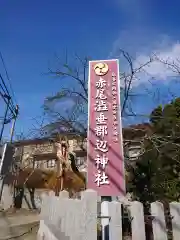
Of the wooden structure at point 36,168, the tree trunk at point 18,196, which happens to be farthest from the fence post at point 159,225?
the tree trunk at point 18,196

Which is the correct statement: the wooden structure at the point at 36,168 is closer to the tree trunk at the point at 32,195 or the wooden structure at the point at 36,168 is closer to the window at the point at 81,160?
the tree trunk at the point at 32,195

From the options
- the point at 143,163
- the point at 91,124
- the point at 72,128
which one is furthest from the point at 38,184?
the point at 91,124

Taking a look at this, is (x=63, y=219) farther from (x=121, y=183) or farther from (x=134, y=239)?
(x=121, y=183)

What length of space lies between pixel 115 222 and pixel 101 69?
466 cm

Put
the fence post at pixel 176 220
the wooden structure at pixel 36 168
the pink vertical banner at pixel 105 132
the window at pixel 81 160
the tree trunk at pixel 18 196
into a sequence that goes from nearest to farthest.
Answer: the fence post at pixel 176 220 < the pink vertical banner at pixel 105 132 < the wooden structure at pixel 36 168 < the window at pixel 81 160 < the tree trunk at pixel 18 196

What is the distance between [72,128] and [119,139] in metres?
4.22

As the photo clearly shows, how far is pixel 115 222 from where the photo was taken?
3.05 m

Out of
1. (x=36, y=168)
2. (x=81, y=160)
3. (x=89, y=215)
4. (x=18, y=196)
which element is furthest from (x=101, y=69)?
(x=18, y=196)

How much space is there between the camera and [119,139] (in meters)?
5.62

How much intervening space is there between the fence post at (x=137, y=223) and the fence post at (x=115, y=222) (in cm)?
20

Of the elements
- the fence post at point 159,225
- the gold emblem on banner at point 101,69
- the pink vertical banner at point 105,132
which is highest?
the gold emblem on banner at point 101,69

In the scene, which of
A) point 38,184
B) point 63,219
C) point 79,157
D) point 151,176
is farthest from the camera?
point 38,184

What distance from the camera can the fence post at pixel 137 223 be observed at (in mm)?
3051

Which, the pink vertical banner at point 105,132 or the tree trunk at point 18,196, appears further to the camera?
the tree trunk at point 18,196
